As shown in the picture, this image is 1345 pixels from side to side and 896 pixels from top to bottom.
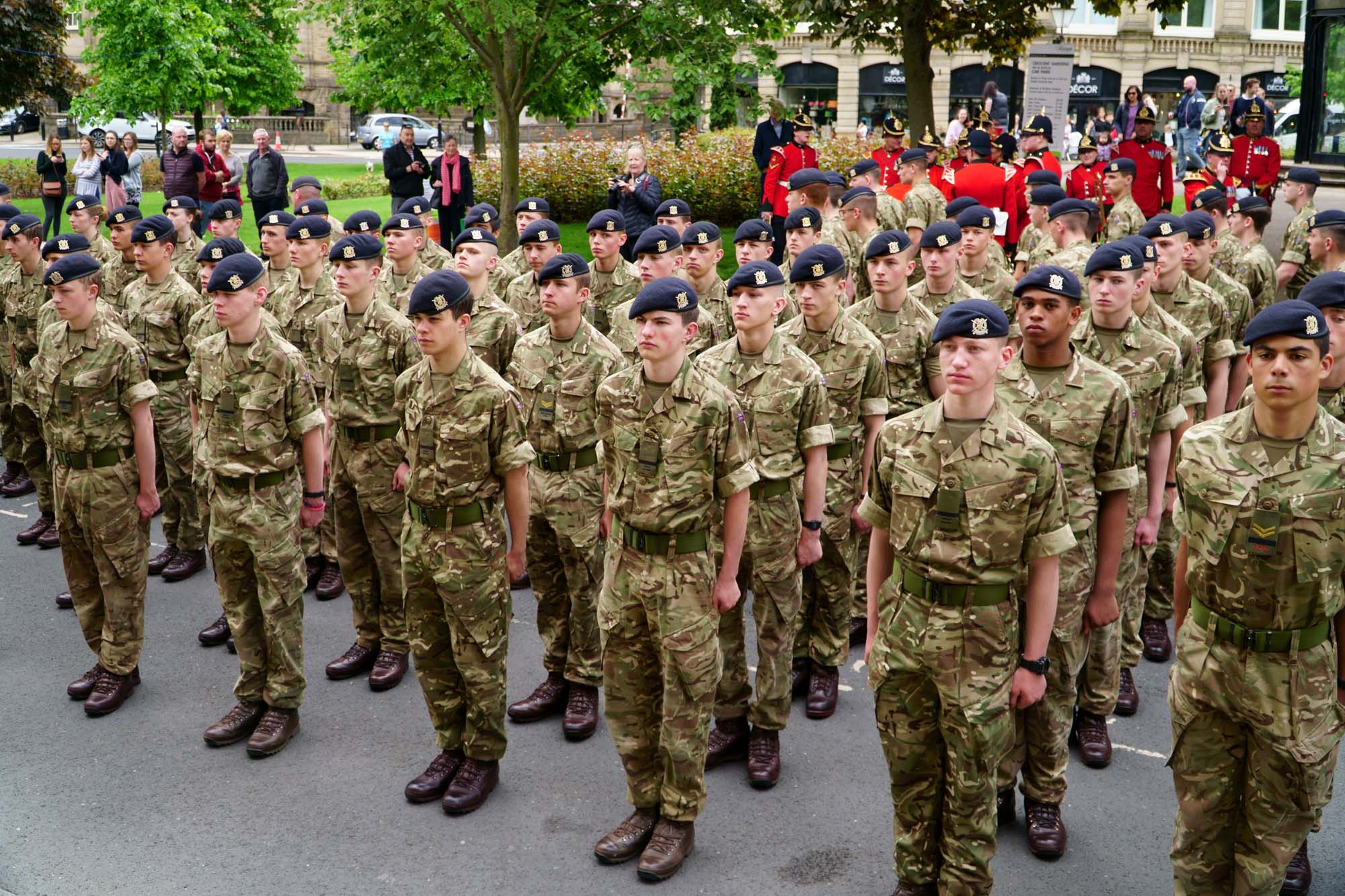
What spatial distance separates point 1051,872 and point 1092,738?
3.61 ft

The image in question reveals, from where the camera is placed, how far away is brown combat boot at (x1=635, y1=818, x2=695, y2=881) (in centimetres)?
523

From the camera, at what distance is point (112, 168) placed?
68.5 feet

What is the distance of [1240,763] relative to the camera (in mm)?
4512

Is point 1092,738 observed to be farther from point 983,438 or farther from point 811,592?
point 983,438

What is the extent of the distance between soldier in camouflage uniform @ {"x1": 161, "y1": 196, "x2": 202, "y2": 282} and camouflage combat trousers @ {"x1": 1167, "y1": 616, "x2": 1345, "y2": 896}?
9.10 m

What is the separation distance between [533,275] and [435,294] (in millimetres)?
3691

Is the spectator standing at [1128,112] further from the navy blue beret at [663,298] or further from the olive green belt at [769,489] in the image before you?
the navy blue beret at [663,298]

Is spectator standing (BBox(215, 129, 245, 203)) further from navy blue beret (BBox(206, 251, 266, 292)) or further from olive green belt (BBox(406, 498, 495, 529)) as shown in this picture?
olive green belt (BBox(406, 498, 495, 529))

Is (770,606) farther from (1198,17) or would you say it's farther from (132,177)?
(1198,17)

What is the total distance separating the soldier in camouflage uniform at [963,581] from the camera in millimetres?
4465

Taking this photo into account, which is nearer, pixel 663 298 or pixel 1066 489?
pixel 663 298

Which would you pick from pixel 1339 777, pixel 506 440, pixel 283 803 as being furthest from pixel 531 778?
pixel 1339 777

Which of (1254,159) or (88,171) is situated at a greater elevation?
(1254,159)

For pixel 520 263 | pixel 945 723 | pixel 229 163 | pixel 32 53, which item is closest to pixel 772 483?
pixel 945 723
